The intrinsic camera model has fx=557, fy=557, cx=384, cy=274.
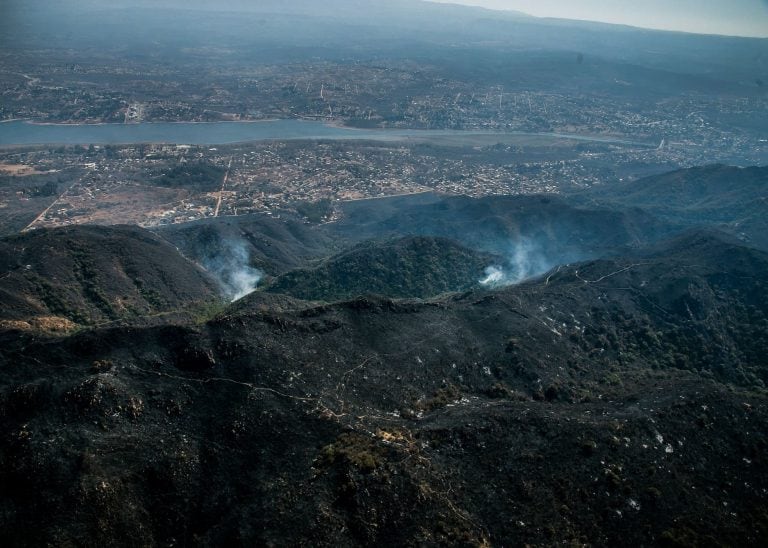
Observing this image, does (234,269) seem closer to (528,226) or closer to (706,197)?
(528,226)

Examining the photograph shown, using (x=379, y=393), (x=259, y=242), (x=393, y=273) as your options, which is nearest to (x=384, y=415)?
(x=379, y=393)

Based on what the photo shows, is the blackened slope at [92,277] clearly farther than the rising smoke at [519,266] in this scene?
No

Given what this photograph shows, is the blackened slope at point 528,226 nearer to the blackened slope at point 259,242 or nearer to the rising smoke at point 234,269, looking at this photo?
the blackened slope at point 259,242

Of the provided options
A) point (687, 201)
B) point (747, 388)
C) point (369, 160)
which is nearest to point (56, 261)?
point (747, 388)

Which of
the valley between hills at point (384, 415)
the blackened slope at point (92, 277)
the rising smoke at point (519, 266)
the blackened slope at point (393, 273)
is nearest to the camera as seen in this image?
the valley between hills at point (384, 415)

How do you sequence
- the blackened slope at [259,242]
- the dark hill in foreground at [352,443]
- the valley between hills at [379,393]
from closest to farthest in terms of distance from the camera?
the dark hill in foreground at [352,443] → the valley between hills at [379,393] → the blackened slope at [259,242]

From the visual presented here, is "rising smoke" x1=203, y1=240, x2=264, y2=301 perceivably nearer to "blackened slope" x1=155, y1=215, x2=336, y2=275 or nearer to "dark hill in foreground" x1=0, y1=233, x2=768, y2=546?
"blackened slope" x1=155, y1=215, x2=336, y2=275

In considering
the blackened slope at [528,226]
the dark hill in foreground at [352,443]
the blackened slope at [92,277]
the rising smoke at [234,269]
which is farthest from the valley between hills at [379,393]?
the blackened slope at [528,226]
